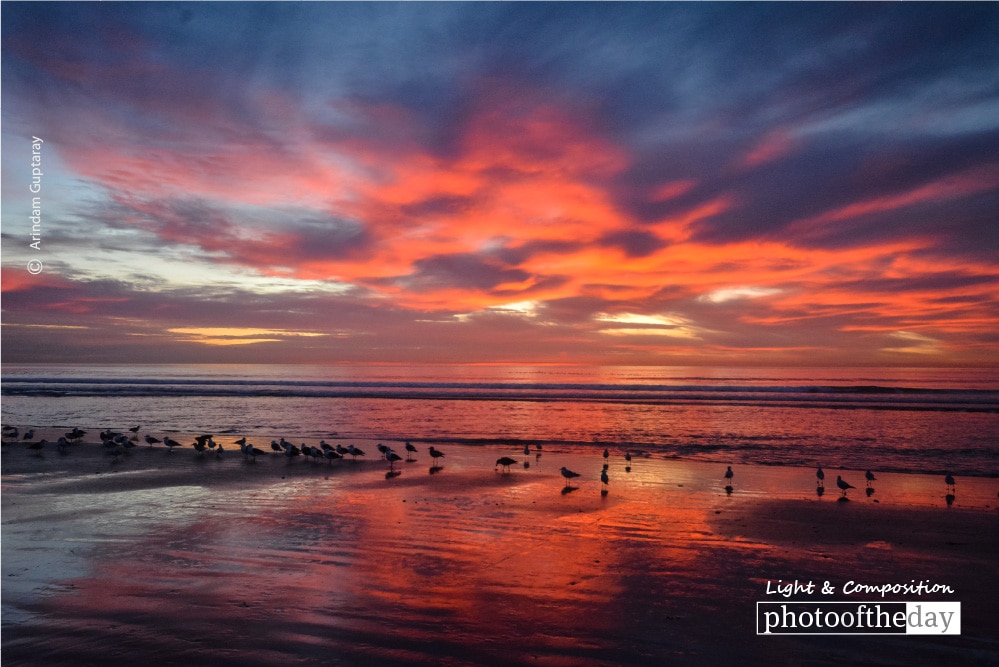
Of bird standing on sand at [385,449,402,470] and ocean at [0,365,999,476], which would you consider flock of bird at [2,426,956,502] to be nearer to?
bird standing on sand at [385,449,402,470]

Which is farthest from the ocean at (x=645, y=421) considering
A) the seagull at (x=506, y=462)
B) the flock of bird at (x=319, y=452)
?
the seagull at (x=506, y=462)

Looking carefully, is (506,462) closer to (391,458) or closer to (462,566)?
(391,458)

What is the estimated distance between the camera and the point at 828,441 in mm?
22672

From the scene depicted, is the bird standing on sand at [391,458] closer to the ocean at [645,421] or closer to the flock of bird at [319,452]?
the flock of bird at [319,452]

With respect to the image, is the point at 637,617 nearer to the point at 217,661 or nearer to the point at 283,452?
the point at 217,661

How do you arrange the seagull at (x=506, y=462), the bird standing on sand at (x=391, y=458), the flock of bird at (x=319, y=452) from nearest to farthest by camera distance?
the flock of bird at (x=319, y=452) → the seagull at (x=506, y=462) → the bird standing on sand at (x=391, y=458)

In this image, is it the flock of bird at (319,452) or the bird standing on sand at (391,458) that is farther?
the bird standing on sand at (391,458)

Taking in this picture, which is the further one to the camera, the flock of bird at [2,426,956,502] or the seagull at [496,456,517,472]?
the seagull at [496,456,517,472]

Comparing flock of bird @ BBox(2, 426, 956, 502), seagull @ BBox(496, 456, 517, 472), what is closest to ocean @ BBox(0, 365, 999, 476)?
flock of bird @ BBox(2, 426, 956, 502)

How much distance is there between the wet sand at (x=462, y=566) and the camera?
5.99 meters

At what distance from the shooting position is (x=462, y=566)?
8.33m

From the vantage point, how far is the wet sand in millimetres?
5988

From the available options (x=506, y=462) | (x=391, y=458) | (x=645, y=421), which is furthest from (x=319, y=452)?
(x=645, y=421)

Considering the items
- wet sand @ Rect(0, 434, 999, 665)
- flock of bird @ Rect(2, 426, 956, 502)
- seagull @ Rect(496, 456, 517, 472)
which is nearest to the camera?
wet sand @ Rect(0, 434, 999, 665)
